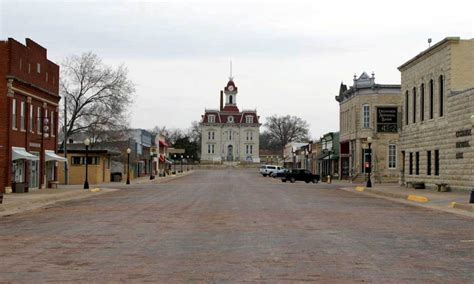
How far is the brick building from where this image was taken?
129 feet

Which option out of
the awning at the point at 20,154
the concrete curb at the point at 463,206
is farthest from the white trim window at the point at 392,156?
the awning at the point at 20,154

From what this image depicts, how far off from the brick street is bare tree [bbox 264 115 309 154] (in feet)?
527

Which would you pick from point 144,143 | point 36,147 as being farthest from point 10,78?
point 144,143

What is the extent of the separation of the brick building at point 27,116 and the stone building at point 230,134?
390ft

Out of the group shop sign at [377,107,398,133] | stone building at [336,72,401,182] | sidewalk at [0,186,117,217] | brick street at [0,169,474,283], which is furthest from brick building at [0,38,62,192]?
shop sign at [377,107,398,133]

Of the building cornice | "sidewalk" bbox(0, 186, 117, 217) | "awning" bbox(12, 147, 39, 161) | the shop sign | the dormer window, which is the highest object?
the dormer window

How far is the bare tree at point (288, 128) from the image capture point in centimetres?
18538

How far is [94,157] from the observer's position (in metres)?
66.8

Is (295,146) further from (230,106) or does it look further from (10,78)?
(10,78)

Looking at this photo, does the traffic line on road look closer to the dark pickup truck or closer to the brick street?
the brick street

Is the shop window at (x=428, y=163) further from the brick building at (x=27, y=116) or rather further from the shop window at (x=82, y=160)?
the shop window at (x=82, y=160)

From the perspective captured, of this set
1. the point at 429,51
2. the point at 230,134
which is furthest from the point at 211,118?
the point at 429,51

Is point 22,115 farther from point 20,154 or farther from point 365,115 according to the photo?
point 365,115

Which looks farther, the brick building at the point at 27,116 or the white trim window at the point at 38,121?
the white trim window at the point at 38,121
